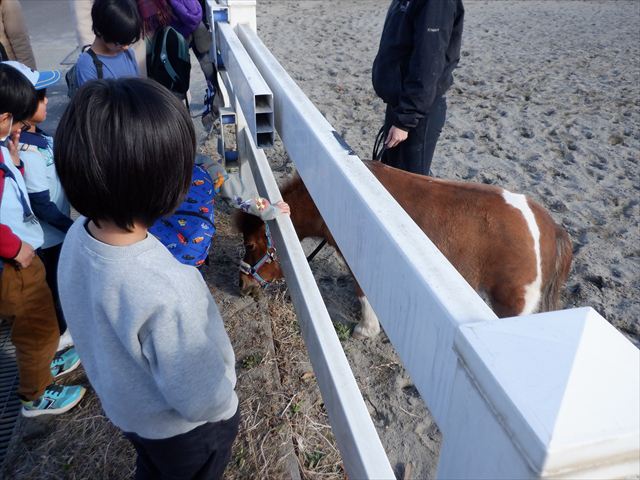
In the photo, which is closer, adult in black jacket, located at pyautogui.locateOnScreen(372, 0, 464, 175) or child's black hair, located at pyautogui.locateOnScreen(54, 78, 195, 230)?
child's black hair, located at pyautogui.locateOnScreen(54, 78, 195, 230)

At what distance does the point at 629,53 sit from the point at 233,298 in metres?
9.07

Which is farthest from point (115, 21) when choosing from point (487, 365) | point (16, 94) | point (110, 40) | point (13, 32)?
point (487, 365)

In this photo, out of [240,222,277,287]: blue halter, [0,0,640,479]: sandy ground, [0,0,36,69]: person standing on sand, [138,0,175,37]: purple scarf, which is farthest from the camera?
[0,0,36,69]: person standing on sand

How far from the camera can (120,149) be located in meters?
1.06

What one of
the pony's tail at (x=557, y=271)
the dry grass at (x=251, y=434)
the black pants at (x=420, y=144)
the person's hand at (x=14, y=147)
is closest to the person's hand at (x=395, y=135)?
the black pants at (x=420, y=144)

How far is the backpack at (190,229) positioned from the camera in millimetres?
2447

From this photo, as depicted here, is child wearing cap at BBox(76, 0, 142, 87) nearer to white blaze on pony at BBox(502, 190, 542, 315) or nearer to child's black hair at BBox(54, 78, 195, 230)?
child's black hair at BBox(54, 78, 195, 230)

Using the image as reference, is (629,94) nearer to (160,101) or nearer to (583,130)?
(583,130)

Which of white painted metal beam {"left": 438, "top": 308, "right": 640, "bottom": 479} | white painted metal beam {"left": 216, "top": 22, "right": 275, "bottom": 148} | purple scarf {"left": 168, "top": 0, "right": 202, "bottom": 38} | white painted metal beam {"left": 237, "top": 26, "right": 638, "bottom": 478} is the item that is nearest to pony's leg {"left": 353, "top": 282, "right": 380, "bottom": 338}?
white painted metal beam {"left": 216, "top": 22, "right": 275, "bottom": 148}

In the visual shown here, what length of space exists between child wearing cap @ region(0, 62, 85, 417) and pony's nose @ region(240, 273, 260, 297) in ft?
3.56

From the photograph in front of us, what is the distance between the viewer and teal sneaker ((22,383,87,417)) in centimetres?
222

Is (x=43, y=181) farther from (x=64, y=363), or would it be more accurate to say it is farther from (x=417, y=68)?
(x=417, y=68)

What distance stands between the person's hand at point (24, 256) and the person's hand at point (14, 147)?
347 millimetres

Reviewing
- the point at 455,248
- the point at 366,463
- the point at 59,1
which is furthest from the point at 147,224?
the point at 59,1
